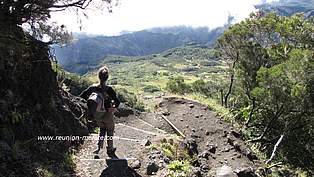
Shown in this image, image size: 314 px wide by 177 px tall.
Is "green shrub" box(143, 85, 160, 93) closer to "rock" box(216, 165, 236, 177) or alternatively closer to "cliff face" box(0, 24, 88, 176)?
"rock" box(216, 165, 236, 177)

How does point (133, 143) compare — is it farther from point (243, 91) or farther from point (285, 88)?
point (243, 91)

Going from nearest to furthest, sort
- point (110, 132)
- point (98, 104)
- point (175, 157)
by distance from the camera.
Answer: point (98, 104) → point (110, 132) → point (175, 157)

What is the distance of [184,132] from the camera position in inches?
743

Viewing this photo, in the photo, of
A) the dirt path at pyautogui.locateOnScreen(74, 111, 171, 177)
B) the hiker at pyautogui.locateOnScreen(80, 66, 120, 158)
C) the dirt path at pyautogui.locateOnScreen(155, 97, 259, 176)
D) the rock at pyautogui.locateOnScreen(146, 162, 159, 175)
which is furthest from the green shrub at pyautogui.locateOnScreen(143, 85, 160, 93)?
the hiker at pyautogui.locateOnScreen(80, 66, 120, 158)

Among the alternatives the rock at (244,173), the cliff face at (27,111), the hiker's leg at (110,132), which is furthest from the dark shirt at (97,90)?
the rock at (244,173)

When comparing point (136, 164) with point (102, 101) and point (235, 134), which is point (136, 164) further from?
point (235, 134)

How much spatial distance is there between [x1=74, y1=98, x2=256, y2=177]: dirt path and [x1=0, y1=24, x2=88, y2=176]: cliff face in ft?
3.26

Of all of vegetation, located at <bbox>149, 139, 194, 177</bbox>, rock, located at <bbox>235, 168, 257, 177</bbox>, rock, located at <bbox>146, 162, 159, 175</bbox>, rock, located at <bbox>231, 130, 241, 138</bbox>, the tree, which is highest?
the tree

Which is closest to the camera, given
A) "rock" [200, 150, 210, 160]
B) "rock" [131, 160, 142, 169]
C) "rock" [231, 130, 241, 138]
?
"rock" [131, 160, 142, 169]

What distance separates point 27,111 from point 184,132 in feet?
35.3

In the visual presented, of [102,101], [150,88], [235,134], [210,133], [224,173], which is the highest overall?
[102,101]

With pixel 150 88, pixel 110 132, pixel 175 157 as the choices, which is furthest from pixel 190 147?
pixel 150 88

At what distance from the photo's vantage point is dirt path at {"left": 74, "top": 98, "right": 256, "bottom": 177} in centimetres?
1129

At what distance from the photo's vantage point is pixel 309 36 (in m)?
28.0
